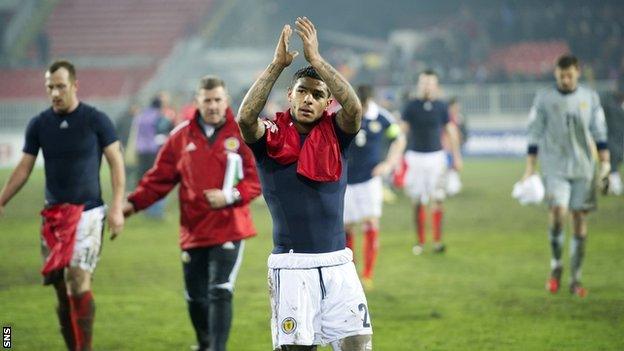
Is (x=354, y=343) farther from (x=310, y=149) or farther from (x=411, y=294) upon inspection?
(x=411, y=294)

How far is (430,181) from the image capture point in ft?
49.1

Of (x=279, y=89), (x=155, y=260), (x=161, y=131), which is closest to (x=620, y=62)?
(x=279, y=89)

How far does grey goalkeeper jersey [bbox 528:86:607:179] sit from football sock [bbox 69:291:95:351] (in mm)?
5653

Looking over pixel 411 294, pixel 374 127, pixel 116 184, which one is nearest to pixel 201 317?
pixel 116 184

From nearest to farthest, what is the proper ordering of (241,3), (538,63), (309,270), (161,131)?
(309,270) → (161,131) → (538,63) → (241,3)

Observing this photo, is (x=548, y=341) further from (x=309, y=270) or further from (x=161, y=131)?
(x=161, y=131)

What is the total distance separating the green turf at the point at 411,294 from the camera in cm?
913

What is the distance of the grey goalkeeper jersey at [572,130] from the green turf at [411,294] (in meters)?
1.44

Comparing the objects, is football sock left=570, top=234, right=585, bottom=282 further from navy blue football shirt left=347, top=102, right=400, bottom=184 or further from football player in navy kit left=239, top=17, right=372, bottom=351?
football player in navy kit left=239, top=17, right=372, bottom=351

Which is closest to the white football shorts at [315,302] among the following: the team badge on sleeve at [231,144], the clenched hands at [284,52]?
the clenched hands at [284,52]

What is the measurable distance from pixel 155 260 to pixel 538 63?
94.8ft

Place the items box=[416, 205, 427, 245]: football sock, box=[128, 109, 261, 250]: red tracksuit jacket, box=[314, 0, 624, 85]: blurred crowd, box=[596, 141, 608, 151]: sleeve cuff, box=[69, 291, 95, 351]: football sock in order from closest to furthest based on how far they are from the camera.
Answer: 1. box=[69, 291, 95, 351]: football sock
2. box=[128, 109, 261, 250]: red tracksuit jacket
3. box=[596, 141, 608, 151]: sleeve cuff
4. box=[416, 205, 427, 245]: football sock
5. box=[314, 0, 624, 85]: blurred crowd

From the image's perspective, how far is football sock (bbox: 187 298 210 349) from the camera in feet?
27.2

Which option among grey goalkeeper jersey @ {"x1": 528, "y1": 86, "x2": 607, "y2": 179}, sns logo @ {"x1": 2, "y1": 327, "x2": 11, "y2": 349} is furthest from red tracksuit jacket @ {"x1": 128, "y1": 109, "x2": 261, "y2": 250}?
grey goalkeeper jersey @ {"x1": 528, "y1": 86, "x2": 607, "y2": 179}
